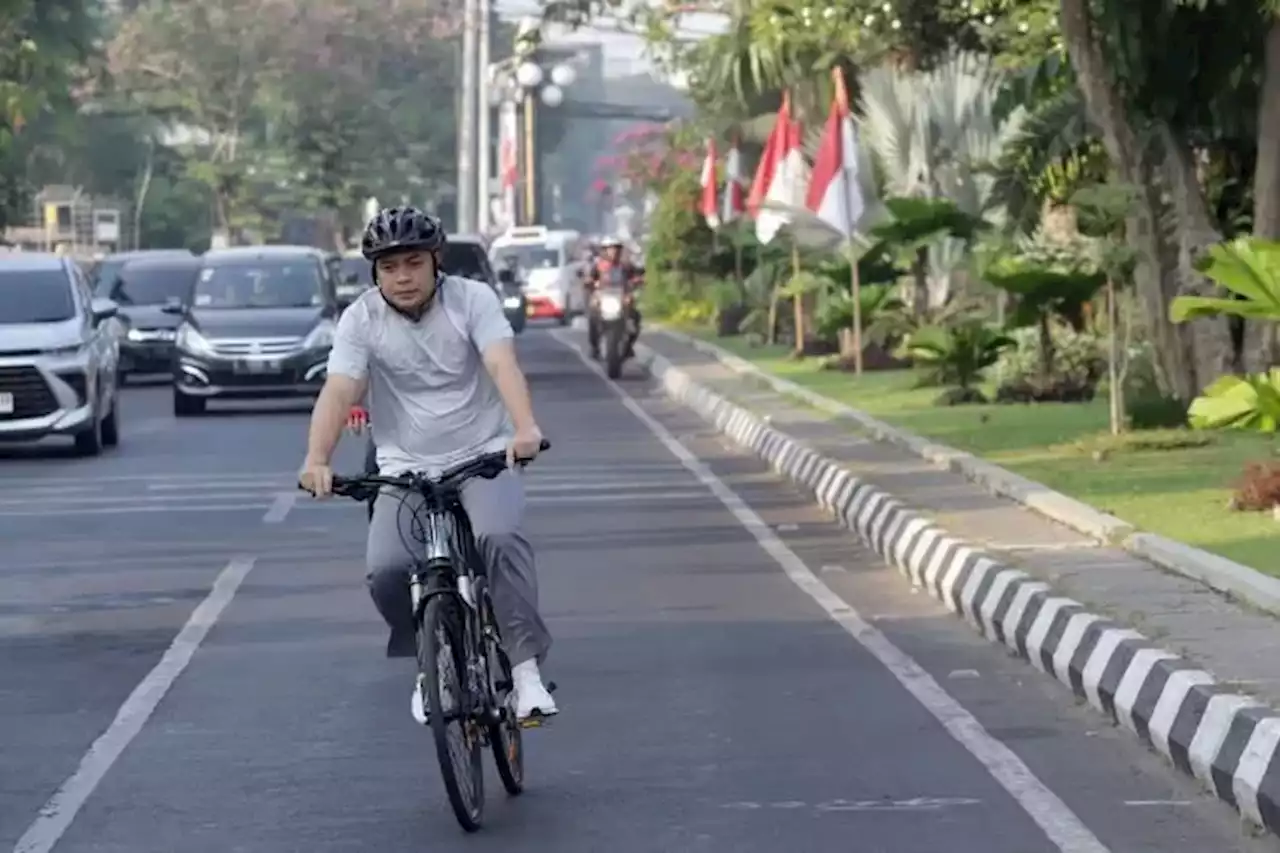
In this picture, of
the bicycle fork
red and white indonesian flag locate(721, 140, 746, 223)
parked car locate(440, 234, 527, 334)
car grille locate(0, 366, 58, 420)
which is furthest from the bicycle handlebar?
red and white indonesian flag locate(721, 140, 746, 223)

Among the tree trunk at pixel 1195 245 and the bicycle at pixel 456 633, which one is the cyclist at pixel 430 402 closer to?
the bicycle at pixel 456 633

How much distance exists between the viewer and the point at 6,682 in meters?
12.1

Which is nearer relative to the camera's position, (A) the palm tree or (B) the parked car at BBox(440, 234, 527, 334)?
(A) the palm tree

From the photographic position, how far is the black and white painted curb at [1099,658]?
8.98 meters

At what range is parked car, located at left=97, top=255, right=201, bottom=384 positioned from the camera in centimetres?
3634

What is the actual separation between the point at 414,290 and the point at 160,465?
1494 cm

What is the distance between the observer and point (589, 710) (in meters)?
11.1

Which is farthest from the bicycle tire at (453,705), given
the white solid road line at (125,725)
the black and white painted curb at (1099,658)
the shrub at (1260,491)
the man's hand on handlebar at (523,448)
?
the shrub at (1260,491)

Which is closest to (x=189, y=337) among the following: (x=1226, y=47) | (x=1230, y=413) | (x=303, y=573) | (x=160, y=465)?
(x=160, y=465)

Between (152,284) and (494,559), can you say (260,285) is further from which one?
(494,559)

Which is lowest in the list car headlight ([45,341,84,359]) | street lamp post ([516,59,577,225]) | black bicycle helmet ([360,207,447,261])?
car headlight ([45,341,84,359])

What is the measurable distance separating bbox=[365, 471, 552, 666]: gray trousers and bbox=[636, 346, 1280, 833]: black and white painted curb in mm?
2091

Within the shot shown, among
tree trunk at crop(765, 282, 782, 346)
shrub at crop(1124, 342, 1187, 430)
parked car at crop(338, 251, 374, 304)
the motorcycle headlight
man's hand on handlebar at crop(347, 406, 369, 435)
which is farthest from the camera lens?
tree trunk at crop(765, 282, 782, 346)

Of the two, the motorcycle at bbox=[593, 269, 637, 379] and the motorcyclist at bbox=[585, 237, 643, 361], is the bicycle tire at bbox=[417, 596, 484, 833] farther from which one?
the motorcyclist at bbox=[585, 237, 643, 361]
